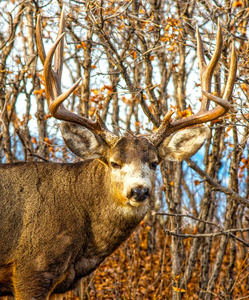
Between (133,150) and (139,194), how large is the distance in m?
0.73

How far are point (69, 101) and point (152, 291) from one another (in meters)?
4.68

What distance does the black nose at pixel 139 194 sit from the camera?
5.25 metres

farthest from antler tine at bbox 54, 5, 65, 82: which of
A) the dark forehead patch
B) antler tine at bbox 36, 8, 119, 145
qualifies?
the dark forehead patch

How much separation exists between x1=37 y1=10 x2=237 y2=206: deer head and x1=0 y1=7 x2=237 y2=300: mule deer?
11 millimetres

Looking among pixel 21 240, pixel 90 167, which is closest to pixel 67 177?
pixel 90 167

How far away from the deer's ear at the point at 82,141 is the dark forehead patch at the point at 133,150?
238 millimetres

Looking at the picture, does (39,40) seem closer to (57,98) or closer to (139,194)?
(57,98)

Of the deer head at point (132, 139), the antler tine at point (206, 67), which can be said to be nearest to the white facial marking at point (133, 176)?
the deer head at point (132, 139)

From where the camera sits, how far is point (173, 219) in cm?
761

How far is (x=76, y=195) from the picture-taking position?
6027 millimetres

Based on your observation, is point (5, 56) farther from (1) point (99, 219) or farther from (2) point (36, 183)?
(1) point (99, 219)

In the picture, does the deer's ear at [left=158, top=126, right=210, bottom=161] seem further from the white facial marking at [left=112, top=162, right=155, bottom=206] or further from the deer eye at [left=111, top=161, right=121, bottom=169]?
the deer eye at [left=111, top=161, right=121, bottom=169]

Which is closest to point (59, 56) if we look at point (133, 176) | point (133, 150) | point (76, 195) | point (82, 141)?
point (82, 141)

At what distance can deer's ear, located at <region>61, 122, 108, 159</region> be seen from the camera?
5.91 meters
